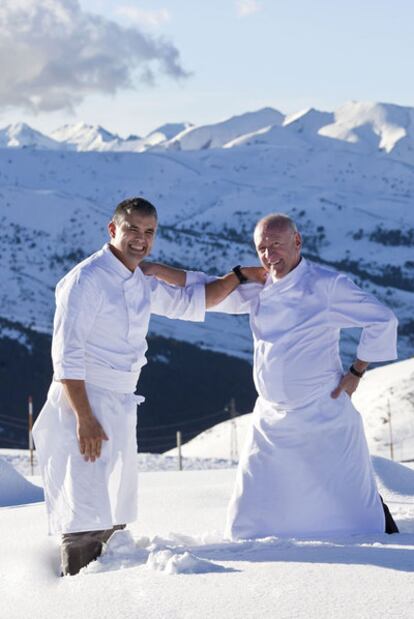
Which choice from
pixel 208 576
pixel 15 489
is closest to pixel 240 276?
pixel 208 576

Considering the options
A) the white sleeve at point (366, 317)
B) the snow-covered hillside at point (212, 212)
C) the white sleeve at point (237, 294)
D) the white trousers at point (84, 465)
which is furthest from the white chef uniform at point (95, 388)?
the snow-covered hillside at point (212, 212)

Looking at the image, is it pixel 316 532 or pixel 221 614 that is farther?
pixel 316 532

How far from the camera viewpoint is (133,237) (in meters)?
4.70

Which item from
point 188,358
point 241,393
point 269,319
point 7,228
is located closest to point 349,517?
point 269,319

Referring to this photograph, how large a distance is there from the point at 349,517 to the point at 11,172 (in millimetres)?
151576

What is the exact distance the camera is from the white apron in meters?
5.07

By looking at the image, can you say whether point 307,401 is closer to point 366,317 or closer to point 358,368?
point 358,368

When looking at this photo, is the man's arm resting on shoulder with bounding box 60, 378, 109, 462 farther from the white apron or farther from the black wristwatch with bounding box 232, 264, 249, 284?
the black wristwatch with bounding box 232, 264, 249, 284

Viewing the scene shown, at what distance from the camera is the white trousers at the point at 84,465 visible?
180 inches

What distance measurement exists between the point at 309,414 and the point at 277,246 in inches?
32.1

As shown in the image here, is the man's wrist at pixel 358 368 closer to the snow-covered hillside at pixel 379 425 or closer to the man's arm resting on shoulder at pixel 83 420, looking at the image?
the man's arm resting on shoulder at pixel 83 420

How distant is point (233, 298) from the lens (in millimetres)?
5297

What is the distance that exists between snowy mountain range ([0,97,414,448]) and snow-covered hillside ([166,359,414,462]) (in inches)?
846

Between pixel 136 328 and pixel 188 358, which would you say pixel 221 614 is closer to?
pixel 136 328
